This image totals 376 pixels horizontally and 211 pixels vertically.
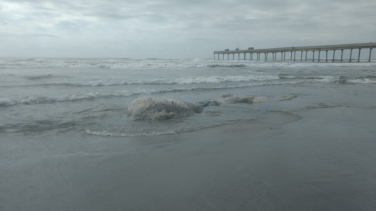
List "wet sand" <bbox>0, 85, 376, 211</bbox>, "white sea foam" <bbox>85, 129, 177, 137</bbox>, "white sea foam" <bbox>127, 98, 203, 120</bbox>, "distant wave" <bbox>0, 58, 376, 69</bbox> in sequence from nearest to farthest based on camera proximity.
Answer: "wet sand" <bbox>0, 85, 376, 211</bbox>
"white sea foam" <bbox>85, 129, 177, 137</bbox>
"white sea foam" <bbox>127, 98, 203, 120</bbox>
"distant wave" <bbox>0, 58, 376, 69</bbox>

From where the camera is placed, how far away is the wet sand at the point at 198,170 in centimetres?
324

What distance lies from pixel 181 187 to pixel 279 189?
1293 millimetres

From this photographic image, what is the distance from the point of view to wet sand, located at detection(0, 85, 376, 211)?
3.24 meters

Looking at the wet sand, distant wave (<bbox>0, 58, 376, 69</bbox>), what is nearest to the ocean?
the wet sand

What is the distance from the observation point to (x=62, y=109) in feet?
30.3

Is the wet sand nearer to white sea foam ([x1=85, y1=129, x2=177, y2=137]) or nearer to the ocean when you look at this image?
the ocean

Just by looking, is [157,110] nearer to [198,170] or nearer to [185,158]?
[185,158]

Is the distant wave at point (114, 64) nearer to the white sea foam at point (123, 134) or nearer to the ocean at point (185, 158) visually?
the ocean at point (185, 158)

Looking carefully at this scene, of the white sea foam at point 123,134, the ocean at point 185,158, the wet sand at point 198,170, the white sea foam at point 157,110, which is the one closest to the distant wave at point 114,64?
the white sea foam at point 157,110

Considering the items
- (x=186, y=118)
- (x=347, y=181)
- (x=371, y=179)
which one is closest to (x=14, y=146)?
(x=186, y=118)

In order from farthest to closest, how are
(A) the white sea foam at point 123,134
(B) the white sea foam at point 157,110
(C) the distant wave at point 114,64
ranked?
(C) the distant wave at point 114,64, (B) the white sea foam at point 157,110, (A) the white sea foam at point 123,134

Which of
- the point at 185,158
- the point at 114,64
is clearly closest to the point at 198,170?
the point at 185,158

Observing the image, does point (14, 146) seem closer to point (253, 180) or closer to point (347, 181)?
point (253, 180)

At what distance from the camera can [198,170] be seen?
4133mm
